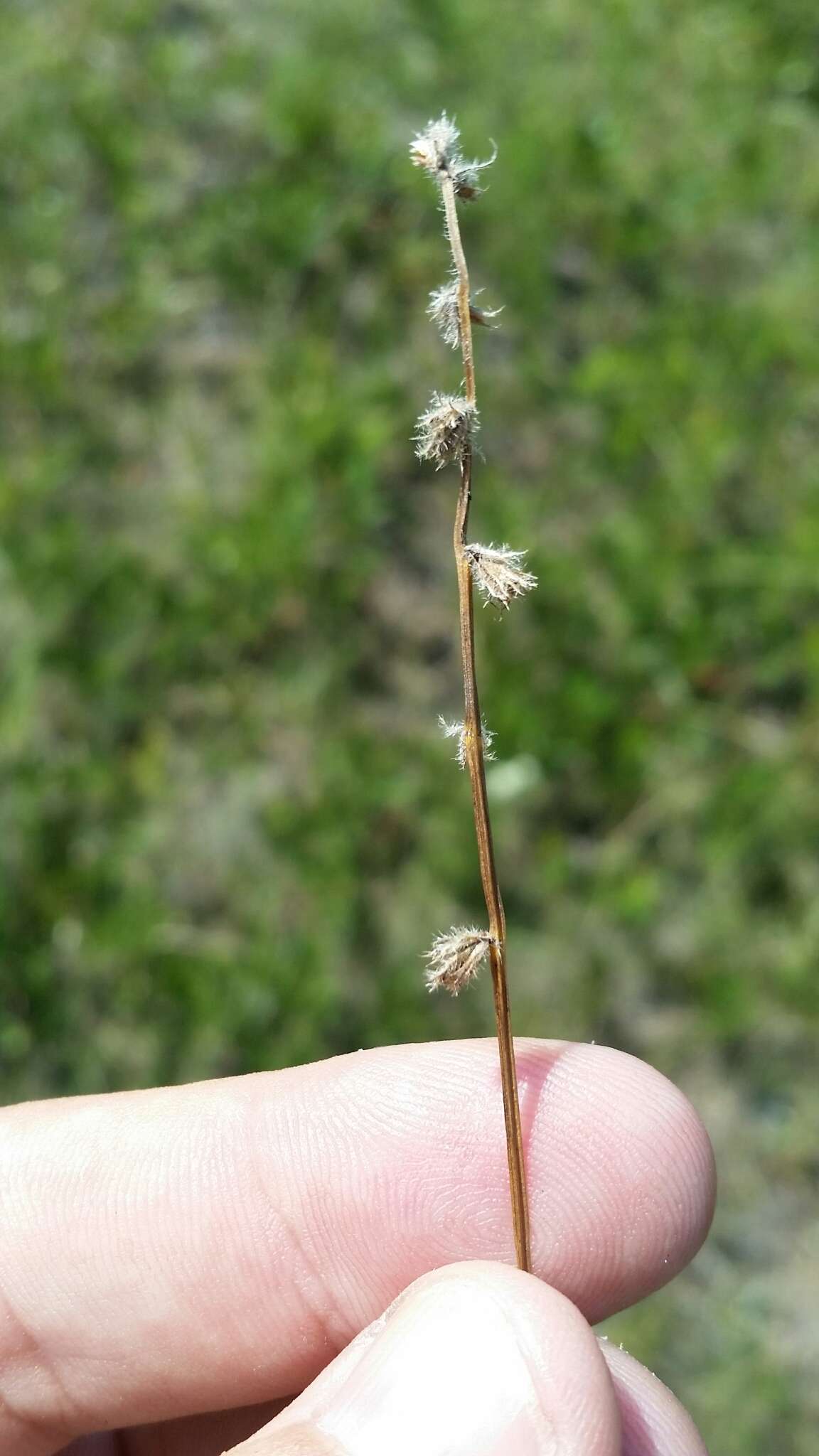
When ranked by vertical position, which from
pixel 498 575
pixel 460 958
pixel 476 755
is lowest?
pixel 460 958

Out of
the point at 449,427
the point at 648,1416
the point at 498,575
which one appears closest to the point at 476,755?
the point at 498,575

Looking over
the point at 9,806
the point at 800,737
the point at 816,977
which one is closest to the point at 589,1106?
the point at 816,977

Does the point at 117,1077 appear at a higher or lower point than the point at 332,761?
lower

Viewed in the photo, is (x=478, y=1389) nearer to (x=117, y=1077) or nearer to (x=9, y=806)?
(x=117, y=1077)

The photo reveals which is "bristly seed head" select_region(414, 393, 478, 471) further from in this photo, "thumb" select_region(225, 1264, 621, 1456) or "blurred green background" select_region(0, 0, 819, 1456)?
"blurred green background" select_region(0, 0, 819, 1456)

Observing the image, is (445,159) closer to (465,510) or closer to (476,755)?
(465,510)

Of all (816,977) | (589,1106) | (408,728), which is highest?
(408,728)
